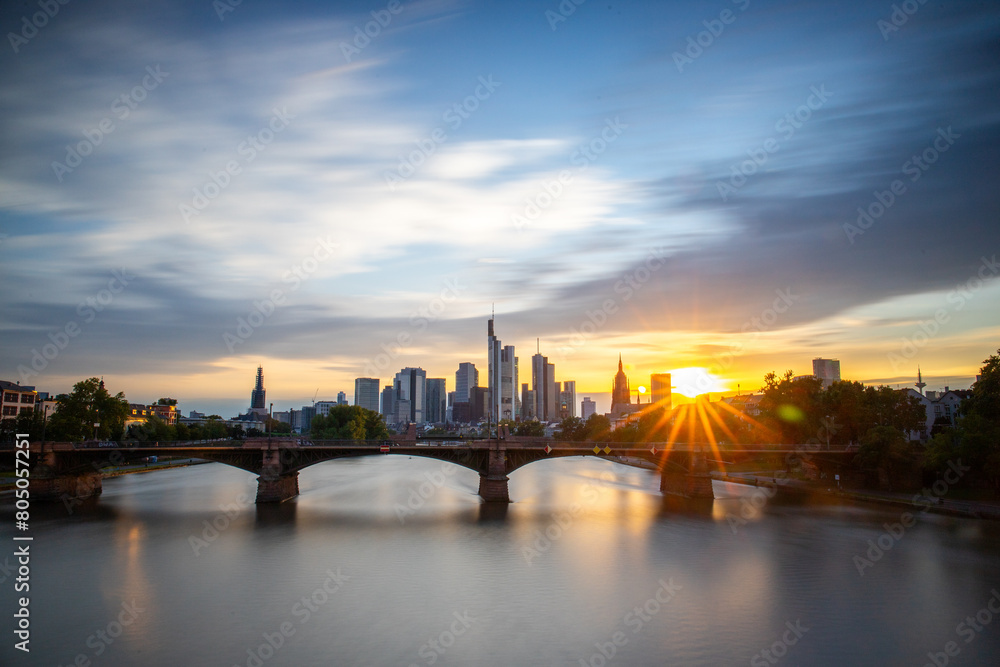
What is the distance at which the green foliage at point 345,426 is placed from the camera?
431 feet

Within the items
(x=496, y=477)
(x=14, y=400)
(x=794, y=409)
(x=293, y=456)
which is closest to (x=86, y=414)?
(x=293, y=456)

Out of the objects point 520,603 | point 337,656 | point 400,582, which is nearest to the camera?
point 337,656

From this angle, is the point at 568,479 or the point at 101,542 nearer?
the point at 101,542

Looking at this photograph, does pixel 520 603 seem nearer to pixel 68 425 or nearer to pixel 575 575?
pixel 575 575

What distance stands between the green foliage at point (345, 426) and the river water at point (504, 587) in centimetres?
7401

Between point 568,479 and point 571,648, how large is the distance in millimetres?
68191

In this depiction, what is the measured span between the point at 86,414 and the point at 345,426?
59.5m

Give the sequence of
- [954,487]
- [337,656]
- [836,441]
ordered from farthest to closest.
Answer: [836,441]
[954,487]
[337,656]

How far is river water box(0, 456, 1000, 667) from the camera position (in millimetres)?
24234

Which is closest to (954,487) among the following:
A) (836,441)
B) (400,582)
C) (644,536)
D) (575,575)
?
(836,441)

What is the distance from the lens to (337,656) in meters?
23.7

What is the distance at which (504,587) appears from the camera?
106 feet

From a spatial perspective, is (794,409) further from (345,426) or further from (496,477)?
(345,426)

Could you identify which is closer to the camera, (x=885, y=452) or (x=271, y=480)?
(x=885, y=452)
